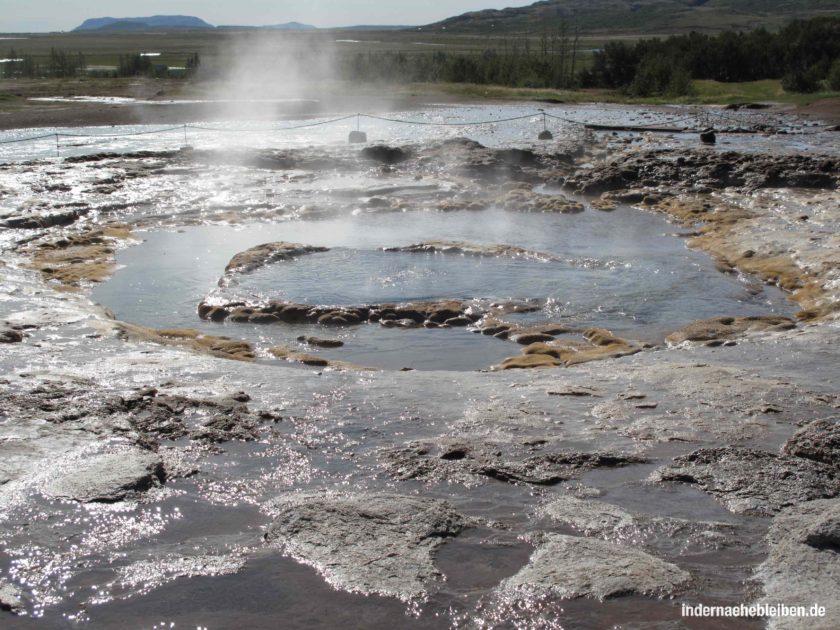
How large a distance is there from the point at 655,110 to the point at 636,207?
57.3 feet

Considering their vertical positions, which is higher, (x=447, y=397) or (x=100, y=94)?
(x=100, y=94)

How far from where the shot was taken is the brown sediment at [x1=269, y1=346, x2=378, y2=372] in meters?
6.38

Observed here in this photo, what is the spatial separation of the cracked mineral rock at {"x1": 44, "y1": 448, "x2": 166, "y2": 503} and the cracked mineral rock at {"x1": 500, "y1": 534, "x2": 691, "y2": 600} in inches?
66.7

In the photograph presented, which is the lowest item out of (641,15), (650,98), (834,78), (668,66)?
(650,98)

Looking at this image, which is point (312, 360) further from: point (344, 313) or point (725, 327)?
point (725, 327)

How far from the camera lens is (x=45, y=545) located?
338cm

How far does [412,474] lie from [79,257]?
22.6ft

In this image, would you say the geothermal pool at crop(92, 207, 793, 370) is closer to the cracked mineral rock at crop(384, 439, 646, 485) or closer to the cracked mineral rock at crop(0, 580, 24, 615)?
the cracked mineral rock at crop(384, 439, 646, 485)

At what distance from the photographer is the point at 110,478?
3.93 metres

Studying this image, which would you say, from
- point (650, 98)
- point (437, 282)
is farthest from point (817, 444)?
point (650, 98)

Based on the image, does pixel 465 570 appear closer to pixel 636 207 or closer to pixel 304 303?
pixel 304 303

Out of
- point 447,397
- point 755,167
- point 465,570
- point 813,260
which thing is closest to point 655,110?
point 755,167

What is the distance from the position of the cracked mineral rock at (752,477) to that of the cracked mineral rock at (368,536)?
109 centimetres

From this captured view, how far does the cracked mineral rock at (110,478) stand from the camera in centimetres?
379
